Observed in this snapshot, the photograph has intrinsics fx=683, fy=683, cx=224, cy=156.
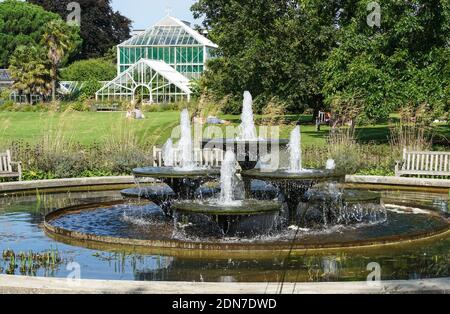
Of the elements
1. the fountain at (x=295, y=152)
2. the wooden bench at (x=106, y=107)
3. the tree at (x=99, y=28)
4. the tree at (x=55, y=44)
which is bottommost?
the fountain at (x=295, y=152)

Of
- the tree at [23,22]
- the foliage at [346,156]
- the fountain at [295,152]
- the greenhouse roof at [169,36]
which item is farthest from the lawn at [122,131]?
the tree at [23,22]

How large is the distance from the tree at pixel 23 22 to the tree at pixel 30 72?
83.4 feet

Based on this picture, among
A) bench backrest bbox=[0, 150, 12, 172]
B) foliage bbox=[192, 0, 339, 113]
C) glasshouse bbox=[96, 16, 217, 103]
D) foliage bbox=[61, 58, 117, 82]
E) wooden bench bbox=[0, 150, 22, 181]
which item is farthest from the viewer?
foliage bbox=[61, 58, 117, 82]

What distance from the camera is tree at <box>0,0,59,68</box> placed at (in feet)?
275

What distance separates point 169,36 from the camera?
66.7 m

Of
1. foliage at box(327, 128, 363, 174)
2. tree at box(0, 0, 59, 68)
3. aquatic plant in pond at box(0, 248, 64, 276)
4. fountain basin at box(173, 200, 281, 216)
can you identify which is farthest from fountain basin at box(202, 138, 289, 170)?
tree at box(0, 0, 59, 68)

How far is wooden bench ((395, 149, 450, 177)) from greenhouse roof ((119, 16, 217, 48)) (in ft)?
162

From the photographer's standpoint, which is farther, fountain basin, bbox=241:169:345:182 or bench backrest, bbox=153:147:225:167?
bench backrest, bbox=153:147:225:167

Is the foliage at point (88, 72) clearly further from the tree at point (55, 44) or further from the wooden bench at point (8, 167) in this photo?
the wooden bench at point (8, 167)

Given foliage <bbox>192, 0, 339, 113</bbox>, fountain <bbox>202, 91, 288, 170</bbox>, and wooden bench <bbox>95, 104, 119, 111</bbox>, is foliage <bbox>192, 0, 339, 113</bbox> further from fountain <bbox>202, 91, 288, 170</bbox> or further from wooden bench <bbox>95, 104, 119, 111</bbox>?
wooden bench <bbox>95, 104, 119, 111</bbox>

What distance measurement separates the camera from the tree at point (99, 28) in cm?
8412

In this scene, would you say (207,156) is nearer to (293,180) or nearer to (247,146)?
(247,146)

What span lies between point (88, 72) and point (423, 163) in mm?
59097

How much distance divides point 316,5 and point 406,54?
7.24 metres
